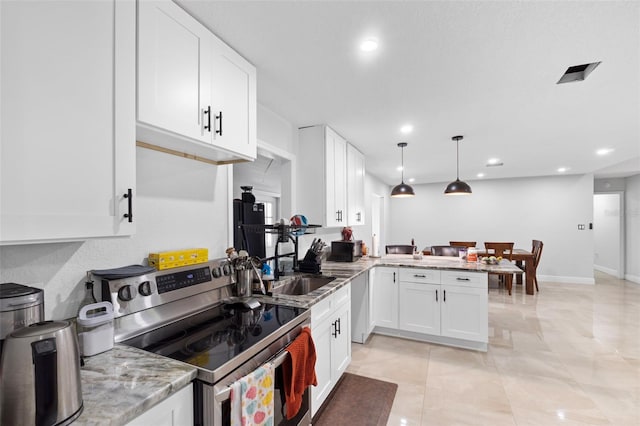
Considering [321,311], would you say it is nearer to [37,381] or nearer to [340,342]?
[340,342]

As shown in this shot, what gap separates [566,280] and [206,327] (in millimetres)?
8219

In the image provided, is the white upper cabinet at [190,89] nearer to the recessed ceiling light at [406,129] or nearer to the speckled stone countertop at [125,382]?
the speckled stone countertop at [125,382]

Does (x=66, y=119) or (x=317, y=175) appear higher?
(x=317, y=175)

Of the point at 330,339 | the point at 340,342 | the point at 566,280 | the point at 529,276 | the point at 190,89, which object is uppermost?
the point at 190,89

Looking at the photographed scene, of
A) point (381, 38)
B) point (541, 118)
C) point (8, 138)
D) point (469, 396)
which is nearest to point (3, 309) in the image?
point (8, 138)

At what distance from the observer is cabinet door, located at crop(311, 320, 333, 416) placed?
187cm

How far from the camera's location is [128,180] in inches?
43.8

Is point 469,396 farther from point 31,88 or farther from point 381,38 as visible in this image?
point 31,88

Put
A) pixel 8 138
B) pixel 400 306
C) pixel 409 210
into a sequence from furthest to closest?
pixel 409 210 → pixel 400 306 → pixel 8 138

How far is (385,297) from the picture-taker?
3471mm

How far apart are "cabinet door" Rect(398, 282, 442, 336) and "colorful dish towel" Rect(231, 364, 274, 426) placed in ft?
8.04

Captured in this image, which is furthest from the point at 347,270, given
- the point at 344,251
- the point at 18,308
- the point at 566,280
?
the point at 566,280

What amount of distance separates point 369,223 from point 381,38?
4805mm

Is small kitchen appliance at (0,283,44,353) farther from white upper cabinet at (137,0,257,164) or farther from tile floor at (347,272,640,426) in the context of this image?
tile floor at (347,272,640,426)
